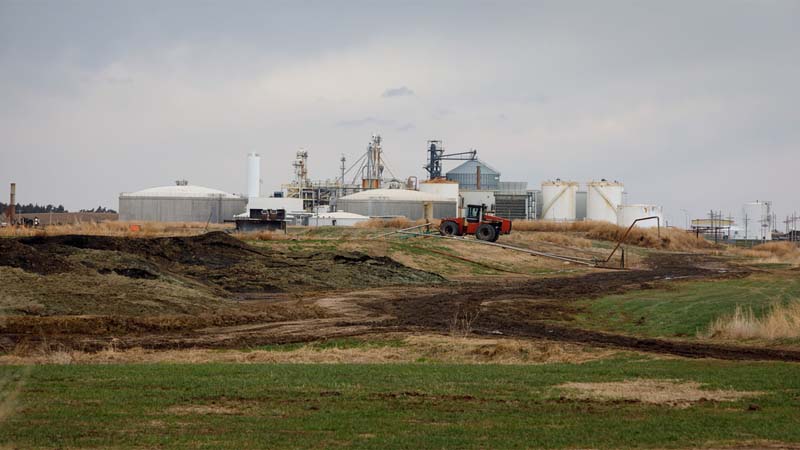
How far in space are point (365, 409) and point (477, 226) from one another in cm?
5914

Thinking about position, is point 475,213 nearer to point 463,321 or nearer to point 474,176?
point 463,321

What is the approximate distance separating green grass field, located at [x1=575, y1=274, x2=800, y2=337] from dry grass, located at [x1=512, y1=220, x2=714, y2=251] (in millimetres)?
59202

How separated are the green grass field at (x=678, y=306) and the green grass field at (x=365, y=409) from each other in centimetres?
984

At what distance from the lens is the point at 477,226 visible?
74125mm

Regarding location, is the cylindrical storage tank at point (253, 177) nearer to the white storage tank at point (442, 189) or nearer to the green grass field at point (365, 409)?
the white storage tank at point (442, 189)

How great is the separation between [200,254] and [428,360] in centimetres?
3123

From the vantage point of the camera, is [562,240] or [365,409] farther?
[562,240]

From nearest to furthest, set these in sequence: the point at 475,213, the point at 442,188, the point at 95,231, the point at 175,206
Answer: the point at 95,231, the point at 475,213, the point at 175,206, the point at 442,188

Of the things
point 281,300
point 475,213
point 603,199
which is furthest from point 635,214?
point 281,300

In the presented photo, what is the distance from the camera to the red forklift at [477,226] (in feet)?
237

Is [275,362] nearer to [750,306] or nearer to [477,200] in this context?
[750,306]

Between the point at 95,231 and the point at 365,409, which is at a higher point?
the point at 95,231

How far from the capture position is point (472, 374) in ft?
63.8

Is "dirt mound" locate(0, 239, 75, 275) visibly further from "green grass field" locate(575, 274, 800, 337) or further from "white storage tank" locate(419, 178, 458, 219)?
"white storage tank" locate(419, 178, 458, 219)
